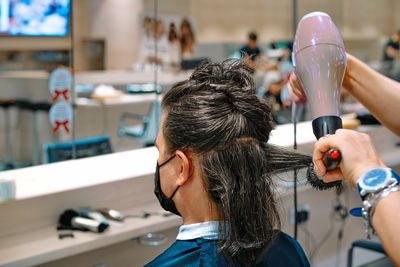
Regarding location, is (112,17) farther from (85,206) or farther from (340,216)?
(85,206)

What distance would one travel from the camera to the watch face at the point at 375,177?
0.87 m

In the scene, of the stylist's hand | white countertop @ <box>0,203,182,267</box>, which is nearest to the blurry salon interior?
white countertop @ <box>0,203,182,267</box>

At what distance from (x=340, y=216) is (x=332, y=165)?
2474mm

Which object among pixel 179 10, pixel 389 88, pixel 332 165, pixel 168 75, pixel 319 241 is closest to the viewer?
pixel 332 165

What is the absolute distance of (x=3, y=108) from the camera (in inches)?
221

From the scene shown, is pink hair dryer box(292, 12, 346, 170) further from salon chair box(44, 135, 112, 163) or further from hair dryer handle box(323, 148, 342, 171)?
salon chair box(44, 135, 112, 163)

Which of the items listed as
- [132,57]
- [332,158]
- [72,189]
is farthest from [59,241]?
[132,57]

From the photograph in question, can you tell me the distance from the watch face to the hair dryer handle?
0.18 feet

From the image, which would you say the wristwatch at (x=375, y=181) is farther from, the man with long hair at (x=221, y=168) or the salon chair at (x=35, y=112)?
the salon chair at (x=35, y=112)

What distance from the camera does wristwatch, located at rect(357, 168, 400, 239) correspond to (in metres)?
0.86

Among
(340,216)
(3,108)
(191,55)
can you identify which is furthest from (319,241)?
(191,55)

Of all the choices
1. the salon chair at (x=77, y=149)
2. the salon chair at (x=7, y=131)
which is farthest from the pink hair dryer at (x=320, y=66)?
the salon chair at (x=7, y=131)

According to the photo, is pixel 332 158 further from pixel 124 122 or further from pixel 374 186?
pixel 124 122

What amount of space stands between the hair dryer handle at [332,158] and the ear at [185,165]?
1.43 feet
